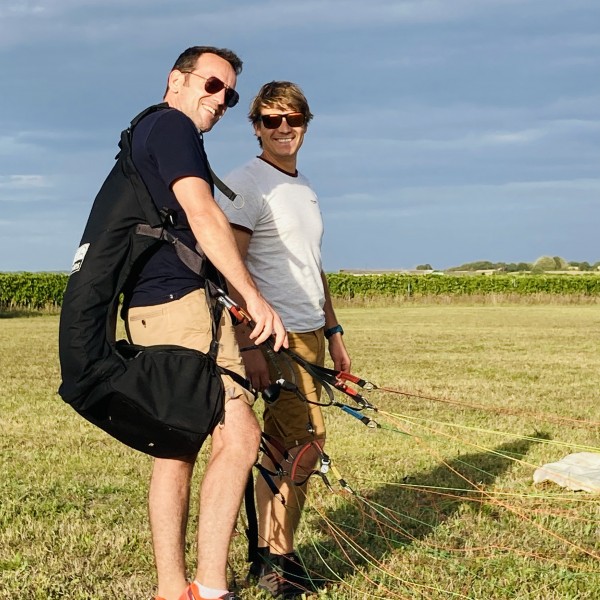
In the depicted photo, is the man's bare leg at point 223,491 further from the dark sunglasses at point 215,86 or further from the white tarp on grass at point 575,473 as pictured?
the white tarp on grass at point 575,473

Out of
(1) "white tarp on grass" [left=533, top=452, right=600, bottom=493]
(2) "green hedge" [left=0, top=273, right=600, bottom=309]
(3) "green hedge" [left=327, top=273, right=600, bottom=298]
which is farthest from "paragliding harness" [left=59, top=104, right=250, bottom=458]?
(3) "green hedge" [left=327, top=273, right=600, bottom=298]

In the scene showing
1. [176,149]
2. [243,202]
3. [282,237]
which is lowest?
[282,237]

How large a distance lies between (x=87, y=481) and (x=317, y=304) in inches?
110

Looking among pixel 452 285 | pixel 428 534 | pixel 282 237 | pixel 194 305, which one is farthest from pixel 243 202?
pixel 452 285

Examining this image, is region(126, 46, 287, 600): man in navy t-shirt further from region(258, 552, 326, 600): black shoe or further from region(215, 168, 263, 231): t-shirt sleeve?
region(258, 552, 326, 600): black shoe

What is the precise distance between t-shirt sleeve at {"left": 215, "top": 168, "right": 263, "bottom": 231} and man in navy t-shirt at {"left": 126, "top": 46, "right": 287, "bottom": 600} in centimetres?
53

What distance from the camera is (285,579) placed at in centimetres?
409

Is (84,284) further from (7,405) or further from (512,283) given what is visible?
(512,283)

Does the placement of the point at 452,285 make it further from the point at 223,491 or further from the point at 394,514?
the point at 223,491

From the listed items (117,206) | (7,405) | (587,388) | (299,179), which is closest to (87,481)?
(299,179)

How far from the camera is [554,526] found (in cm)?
511

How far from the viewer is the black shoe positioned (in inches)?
160

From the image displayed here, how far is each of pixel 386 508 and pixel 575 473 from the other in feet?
7.30

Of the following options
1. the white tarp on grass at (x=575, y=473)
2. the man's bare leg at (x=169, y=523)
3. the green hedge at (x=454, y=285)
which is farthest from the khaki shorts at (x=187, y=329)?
the green hedge at (x=454, y=285)
